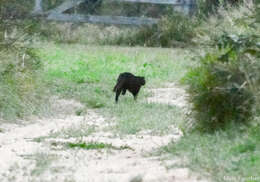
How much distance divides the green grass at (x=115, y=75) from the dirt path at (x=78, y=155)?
0.64 meters

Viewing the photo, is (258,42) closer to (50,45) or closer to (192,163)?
(192,163)

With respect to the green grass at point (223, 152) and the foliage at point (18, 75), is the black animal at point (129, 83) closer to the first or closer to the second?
the foliage at point (18, 75)

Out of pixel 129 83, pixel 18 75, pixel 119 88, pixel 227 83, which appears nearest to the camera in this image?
pixel 227 83

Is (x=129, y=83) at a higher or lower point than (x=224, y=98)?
lower

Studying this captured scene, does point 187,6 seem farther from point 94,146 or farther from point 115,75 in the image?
point 94,146

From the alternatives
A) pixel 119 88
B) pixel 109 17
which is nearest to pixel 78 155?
pixel 119 88

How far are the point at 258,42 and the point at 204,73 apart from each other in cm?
80

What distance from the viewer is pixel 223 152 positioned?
22.8 ft

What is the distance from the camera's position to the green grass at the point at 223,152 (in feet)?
20.5

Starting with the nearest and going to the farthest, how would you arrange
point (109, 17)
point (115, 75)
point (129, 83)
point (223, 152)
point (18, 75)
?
1. point (223, 152)
2. point (18, 75)
3. point (129, 83)
4. point (115, 75)
5. point (109, 17)

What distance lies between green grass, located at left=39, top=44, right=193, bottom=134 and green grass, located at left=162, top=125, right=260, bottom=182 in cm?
194

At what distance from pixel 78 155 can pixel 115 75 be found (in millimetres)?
9856

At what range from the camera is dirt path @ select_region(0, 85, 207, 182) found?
21.8 feet

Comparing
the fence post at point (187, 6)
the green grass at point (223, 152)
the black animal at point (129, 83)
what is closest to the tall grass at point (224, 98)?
the green grass at point (223, 152)
